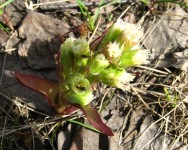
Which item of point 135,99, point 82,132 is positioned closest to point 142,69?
point 135,99

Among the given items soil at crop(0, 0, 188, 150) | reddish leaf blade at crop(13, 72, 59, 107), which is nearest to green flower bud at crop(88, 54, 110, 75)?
reddish leaf blade at crop(13, 72, 59, 107)

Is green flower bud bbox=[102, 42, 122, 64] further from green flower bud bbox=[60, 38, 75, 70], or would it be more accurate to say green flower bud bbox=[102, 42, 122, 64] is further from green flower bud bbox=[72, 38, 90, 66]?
green flower bud bbox=[60, 38, 75, 70]

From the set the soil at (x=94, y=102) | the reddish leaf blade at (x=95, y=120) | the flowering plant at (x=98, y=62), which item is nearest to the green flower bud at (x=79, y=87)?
the flowering plant at (x=98, y=62)

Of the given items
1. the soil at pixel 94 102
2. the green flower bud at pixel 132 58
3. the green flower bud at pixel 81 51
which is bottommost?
the soil at pixel 94 102

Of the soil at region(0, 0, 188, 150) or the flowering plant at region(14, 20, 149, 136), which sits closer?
the flowering plant at region(14, 20, 149, 136)

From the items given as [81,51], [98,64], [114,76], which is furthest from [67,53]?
[114,76]

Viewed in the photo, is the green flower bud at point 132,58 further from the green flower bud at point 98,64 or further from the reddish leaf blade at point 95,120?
the reddish leaf blade at point 95,120

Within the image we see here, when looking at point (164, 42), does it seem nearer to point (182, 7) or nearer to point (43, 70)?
point (182, 7)
